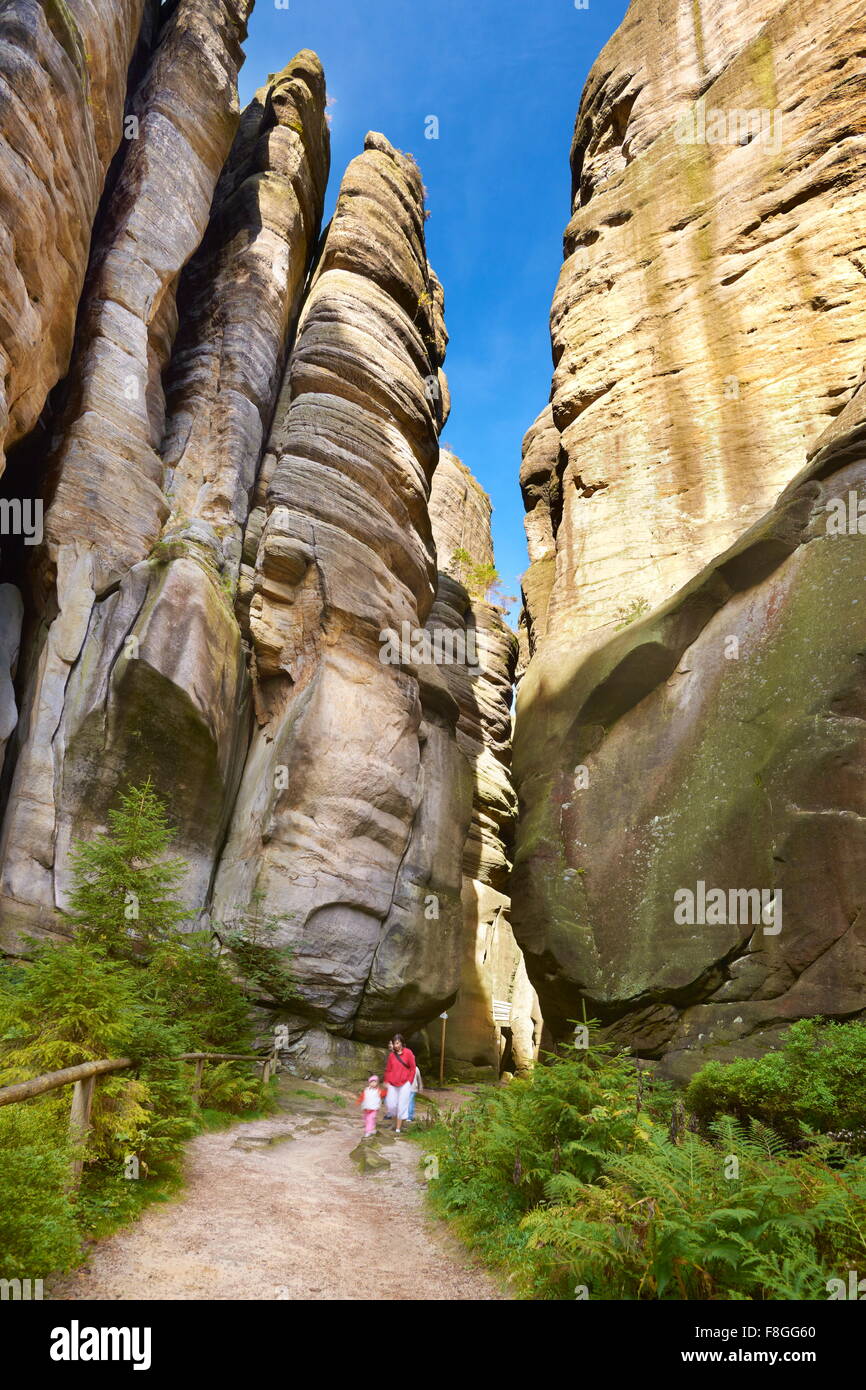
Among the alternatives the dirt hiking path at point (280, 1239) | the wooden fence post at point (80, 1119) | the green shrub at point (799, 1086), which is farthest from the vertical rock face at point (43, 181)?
the green shrub at point (799, 1086)

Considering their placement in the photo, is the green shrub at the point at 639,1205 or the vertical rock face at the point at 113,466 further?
the vertical rock face at the point at 113,466

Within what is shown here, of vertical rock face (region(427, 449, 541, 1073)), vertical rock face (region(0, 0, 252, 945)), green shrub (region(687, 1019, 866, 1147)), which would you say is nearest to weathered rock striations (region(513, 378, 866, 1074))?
green shrub (region(687, 1019, 866, 1147))

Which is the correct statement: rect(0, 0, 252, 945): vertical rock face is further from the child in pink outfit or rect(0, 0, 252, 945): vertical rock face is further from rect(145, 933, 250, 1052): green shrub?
the child in pink outfit

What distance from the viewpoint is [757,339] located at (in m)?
14.8

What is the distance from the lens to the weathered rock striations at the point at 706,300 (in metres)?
14.0

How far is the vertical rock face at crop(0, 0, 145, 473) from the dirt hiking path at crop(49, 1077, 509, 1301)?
1311 centimetres

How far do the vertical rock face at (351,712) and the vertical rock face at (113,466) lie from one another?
7.61ft

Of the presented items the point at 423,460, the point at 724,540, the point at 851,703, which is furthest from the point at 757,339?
the point at 423,460

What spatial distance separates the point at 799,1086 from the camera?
6.66m

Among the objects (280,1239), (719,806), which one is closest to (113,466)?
(719,806)

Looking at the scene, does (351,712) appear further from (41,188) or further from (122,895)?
(41,188)

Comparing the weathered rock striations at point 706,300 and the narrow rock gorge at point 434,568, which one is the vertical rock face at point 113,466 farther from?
the weathered rock striations at point 706,300
